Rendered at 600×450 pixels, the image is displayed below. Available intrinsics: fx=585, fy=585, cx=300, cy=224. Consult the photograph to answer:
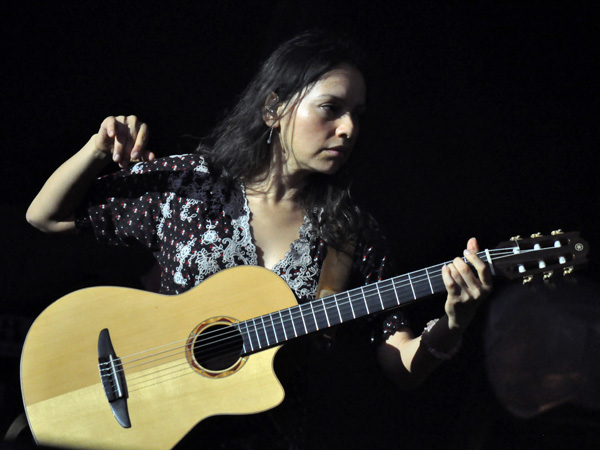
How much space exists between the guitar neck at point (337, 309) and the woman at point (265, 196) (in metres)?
0.12

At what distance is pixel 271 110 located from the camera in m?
1.87

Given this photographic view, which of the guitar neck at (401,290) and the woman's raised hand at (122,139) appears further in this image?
the woman's raised hand at (122,139)

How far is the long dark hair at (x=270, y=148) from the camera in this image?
1.81m

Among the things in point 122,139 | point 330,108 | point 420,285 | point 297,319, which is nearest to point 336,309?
point 297,319

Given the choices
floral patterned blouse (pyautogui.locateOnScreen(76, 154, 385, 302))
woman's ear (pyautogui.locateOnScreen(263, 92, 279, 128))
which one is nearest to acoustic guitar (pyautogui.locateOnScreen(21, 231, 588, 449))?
floral patterned blouse (pyautogui.locateOnScreen(76, 154, 385, 302))

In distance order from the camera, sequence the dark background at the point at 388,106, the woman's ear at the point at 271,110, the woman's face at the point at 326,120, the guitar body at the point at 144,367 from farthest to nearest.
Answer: the dark background at the point at 388,106, the woman's ear at the point at 271,110, the woman's face at the point at 326,120, the guitar body at the point at 144,367

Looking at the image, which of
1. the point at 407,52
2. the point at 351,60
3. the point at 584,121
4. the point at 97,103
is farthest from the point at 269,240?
the point at 584,121

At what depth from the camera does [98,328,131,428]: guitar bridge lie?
1500 mm

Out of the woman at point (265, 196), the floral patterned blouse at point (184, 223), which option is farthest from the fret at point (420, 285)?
the floral patterned blouse at point (184, 223)

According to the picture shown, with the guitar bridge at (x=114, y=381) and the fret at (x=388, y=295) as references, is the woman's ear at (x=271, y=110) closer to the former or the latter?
the fret at (x=388, y=295)

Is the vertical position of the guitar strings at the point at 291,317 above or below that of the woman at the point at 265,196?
below

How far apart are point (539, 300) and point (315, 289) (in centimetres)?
102

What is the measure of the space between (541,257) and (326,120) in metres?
0.71

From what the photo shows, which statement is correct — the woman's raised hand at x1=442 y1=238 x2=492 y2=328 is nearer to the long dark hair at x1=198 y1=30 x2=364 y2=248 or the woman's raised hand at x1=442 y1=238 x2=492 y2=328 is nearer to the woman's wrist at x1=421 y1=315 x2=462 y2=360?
the woman's wrist at x1=421 y1=315 x2=462 y2=360
